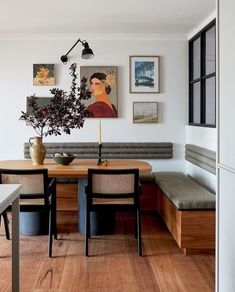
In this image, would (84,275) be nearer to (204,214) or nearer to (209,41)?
(204,214)

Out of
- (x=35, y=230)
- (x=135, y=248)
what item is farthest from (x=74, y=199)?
(x=135, y=248)

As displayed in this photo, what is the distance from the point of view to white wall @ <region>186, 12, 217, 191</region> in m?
4.44

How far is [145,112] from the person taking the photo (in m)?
5.64

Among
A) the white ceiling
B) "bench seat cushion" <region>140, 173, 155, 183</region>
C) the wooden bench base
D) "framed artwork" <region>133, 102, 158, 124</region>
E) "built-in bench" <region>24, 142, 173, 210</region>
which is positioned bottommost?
the wooden bench base

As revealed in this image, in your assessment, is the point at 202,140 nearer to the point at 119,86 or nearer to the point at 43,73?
the point at 119,86

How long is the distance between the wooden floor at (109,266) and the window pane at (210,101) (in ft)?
4.83

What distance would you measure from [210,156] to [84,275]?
76.7 inches

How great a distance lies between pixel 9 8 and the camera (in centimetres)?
426

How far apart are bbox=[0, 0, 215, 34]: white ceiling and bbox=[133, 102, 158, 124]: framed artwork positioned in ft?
3.29

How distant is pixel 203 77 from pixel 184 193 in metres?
1.70

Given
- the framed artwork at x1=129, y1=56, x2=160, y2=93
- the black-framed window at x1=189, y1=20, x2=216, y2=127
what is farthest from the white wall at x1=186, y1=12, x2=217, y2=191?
the framed artwork at x1=129, y1=56, x2=160, y2=93

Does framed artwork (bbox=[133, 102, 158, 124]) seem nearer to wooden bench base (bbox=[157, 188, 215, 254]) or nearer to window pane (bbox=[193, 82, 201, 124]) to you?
window pane (bbox=[193, 82, 201, 124])

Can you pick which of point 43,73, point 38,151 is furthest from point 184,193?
point 43,73

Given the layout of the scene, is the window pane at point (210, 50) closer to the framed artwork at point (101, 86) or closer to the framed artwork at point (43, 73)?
the framed artwork at point (101, 86)
